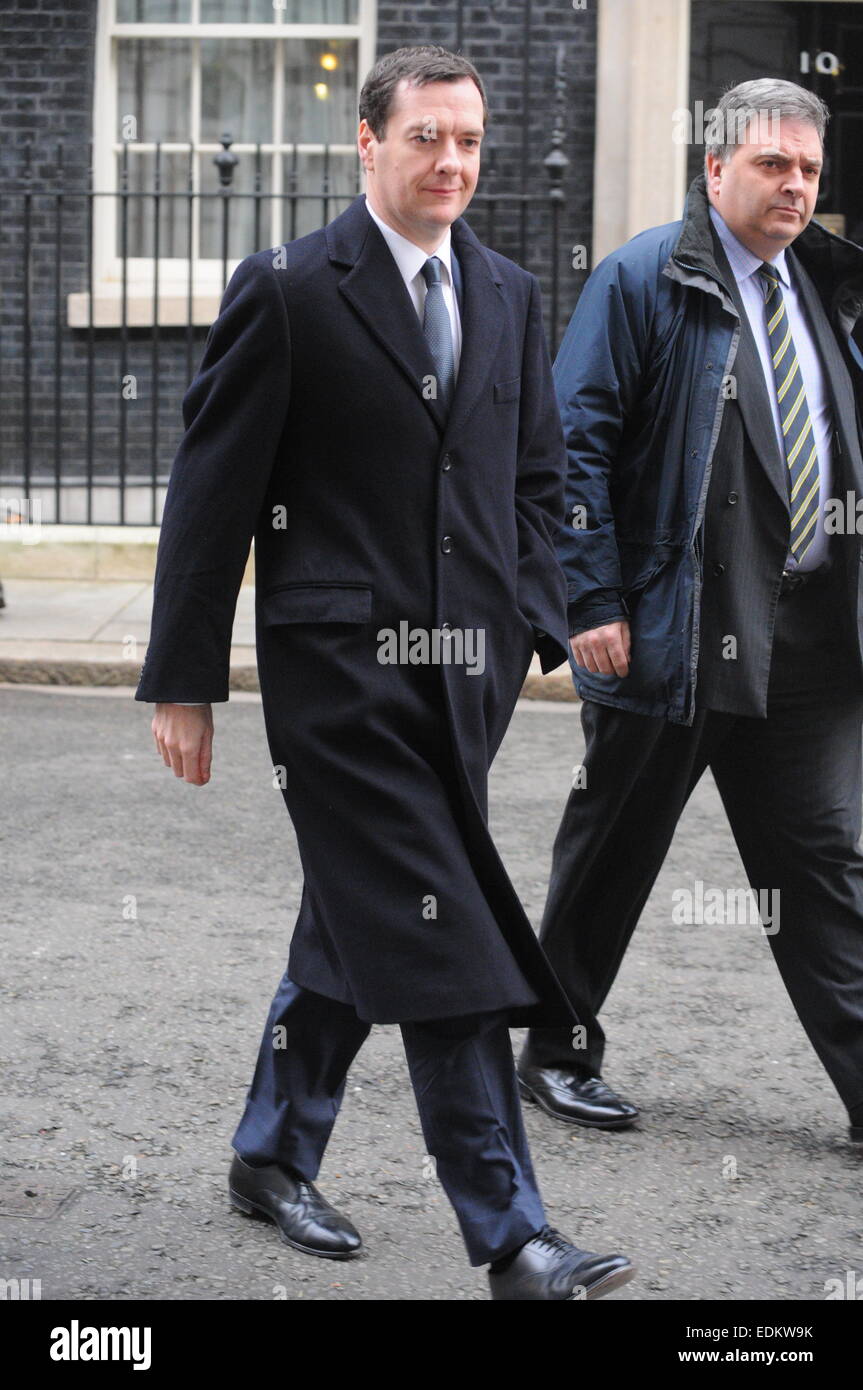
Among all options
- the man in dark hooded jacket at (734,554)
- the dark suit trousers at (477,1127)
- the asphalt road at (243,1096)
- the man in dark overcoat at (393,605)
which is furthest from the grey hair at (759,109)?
the asphalt road at (243,1096)

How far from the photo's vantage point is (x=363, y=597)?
302cm

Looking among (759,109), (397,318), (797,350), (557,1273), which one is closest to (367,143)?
(397,318)

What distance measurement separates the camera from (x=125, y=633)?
9.27 meters

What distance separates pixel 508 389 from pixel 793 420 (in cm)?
81

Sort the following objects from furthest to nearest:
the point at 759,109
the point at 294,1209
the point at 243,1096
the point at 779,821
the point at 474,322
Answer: the point at 243,1096
the point at 779,821
the point at 759,109
the point at 294,1209
the point at 474,322

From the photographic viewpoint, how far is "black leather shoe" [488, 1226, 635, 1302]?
2.94 meters

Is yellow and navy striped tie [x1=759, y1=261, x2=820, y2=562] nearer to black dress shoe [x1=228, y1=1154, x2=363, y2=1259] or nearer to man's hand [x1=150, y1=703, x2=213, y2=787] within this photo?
man's hand [x1=150, y1=703, x2=213, y2=787]

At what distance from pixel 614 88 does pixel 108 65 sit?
3.06 meters

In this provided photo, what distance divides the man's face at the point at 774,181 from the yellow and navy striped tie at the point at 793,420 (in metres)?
0.11

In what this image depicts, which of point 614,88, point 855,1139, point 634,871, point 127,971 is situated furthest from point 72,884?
point 614,88

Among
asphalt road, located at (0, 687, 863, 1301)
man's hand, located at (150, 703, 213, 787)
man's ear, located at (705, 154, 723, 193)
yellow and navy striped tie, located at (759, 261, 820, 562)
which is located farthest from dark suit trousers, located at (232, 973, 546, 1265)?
man's ear, located at (705, 154, 723, 193)

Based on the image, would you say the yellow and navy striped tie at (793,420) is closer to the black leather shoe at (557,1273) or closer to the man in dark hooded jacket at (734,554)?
the man in dark hooded jacket at (734,554)

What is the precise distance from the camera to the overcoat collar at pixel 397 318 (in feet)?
10.1

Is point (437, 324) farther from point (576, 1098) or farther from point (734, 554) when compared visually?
point (576, 1098)
